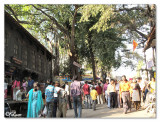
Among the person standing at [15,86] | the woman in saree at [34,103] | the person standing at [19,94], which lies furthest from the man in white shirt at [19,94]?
the woman in saree at [34,103]

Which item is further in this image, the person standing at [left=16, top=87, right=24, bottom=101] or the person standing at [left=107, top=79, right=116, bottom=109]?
the person standing at [left=107, top=79, right=116, bottom=109]

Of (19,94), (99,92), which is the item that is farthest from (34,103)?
(99,92)

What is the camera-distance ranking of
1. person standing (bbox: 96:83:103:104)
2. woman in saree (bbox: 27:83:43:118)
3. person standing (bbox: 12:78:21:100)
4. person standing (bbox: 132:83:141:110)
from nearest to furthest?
woman in saree (bbox: 27:83:43:118)
person standing (bbox: 12:78:21:100)
person standing (bbox: 132:83:141:110)
person standing (bbox: 96:83:103:104)

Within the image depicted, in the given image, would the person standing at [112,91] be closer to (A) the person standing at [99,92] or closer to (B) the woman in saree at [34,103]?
(A) the person standing at [99,92]

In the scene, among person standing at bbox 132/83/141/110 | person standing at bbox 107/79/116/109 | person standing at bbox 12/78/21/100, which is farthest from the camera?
person standing at bbox 107/79/116/109

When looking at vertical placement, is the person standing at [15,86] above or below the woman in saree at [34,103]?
above

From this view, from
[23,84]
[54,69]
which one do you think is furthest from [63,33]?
[23,84]

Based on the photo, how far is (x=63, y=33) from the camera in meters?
13.1

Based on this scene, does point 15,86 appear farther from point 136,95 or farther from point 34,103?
point 136,95

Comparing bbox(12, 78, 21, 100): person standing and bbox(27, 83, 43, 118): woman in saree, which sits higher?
bbox(12, 78, 21, 100): person standing

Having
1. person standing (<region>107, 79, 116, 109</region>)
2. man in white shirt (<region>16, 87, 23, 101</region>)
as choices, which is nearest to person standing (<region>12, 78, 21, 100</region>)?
man in white shirt (<region>16, 87, 23, 101</region>)

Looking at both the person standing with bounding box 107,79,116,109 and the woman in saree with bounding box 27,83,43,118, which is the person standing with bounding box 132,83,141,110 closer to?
the person standing with bounding box 107,79,116,109
